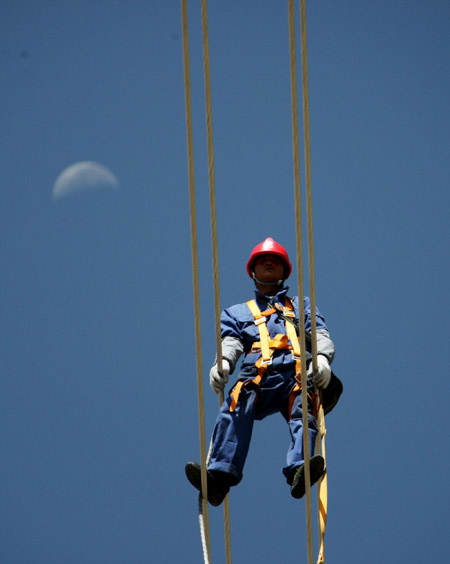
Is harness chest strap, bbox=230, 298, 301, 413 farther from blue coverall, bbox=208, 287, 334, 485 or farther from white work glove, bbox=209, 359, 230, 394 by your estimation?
white work glove, bbox=209, 359, 230, 394

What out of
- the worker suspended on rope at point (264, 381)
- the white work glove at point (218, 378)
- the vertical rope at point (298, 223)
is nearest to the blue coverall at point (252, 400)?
the worker suspended on rope at point (264, 381)

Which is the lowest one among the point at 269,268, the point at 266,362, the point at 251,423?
→ the point at 251,423

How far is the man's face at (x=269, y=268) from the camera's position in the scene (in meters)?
8.11

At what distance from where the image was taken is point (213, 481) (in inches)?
284

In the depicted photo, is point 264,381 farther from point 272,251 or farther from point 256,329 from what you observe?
point 272,251

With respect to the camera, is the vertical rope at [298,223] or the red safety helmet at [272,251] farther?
the red safety helmet at [272,251]

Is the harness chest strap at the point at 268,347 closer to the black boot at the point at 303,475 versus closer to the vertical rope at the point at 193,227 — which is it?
the black boot at the point at 303,475

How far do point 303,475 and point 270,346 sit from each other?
1069 millimetres

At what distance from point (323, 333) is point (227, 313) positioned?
743mm

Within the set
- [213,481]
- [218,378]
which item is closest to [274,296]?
[218,378]

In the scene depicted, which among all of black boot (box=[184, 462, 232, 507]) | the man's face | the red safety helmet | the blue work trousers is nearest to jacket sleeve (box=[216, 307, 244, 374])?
the blue work trousers

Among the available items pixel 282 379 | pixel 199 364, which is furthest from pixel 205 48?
pixel 282 379

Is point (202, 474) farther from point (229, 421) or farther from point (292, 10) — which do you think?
point (292, 10)

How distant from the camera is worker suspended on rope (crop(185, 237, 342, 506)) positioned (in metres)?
7.20
